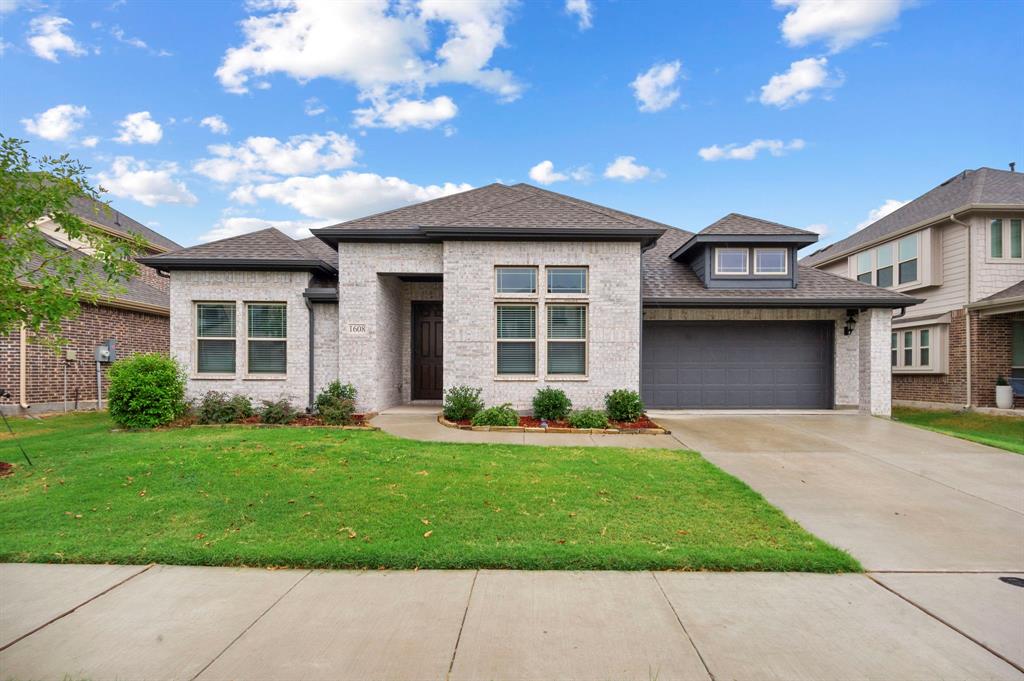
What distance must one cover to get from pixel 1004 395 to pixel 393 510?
17746mm

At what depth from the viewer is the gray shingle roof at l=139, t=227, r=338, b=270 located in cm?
1084

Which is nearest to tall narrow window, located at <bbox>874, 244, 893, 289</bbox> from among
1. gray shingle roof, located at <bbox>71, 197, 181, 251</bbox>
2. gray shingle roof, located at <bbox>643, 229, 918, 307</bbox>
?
gray shingle roof, located at <bbox>643, 229, 918, 307</bbox>

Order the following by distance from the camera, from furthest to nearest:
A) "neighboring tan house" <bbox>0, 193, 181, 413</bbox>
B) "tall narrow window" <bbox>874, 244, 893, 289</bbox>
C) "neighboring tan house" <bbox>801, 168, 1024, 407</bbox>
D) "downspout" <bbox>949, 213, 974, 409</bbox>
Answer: "tall narrow window" <bbox>874, 244, 893, 289</bbox>, "downspout" <bbox>949, 213, 974, 409</bbox>, "neighboring tan house" <bbox>801, 168, 1024, 407</bbox>, "neighboring tan house" <bbox>0, 193, 181, 413</bbox>

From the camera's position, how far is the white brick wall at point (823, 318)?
12.5 meters

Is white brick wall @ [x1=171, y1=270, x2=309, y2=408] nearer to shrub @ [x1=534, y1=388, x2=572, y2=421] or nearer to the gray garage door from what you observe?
shrub @ [x1=534, y1=388, x2=572, y2=421]

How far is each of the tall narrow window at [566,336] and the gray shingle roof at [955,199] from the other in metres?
12.8

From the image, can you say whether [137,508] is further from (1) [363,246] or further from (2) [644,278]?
(2) [644,278]

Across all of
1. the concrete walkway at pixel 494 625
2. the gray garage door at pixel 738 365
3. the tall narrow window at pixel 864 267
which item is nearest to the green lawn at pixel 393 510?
the concrete walkway at pixel 494 625

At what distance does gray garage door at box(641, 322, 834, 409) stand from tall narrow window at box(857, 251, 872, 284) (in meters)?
8.02

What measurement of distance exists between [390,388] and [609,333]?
18.3 feet

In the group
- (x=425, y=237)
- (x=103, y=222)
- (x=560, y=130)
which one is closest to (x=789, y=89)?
(x=560, y=130)

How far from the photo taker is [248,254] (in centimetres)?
1115

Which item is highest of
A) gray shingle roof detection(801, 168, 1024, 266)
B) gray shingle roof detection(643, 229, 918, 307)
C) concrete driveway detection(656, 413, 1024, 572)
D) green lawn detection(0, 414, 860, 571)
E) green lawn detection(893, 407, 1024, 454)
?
gray shingle roof detection(801, 168, 1024, 266)

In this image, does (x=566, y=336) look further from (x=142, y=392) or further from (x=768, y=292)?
(x=142, y=392)
